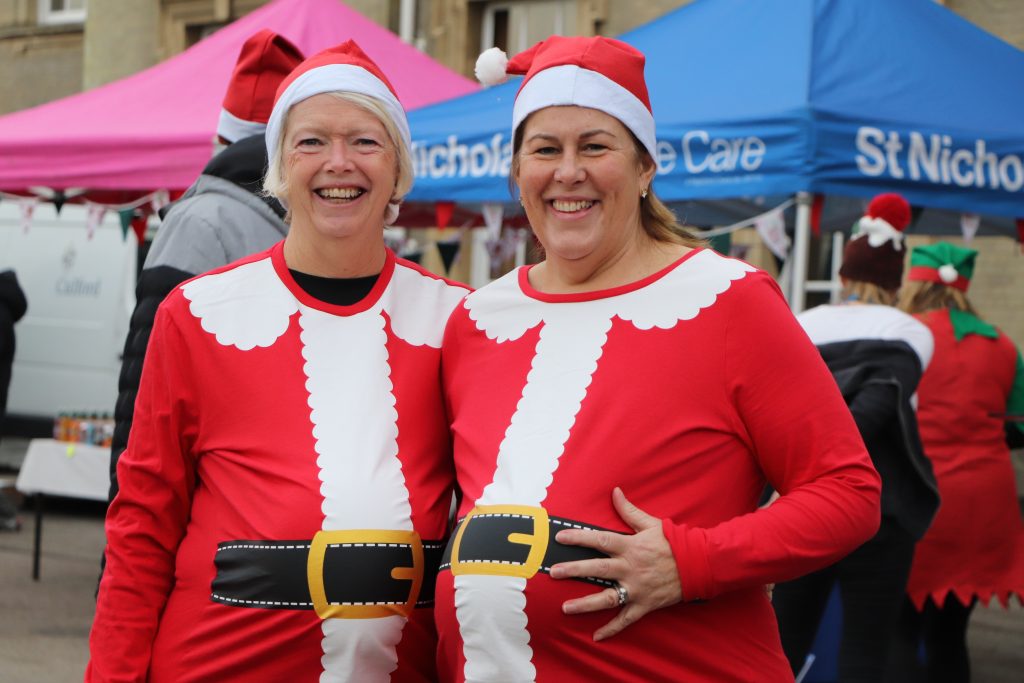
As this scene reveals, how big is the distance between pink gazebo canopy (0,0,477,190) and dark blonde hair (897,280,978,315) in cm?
332

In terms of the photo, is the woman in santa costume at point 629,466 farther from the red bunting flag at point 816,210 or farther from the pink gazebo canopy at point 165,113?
the pink gazebo canopy at point 165,113

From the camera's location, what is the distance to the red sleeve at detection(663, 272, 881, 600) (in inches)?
79.3

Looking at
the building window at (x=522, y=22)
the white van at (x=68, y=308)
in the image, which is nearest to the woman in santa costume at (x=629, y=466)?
the white van at (x=68, y=308)

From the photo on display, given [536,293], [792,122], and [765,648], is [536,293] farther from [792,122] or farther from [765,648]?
[792,122]

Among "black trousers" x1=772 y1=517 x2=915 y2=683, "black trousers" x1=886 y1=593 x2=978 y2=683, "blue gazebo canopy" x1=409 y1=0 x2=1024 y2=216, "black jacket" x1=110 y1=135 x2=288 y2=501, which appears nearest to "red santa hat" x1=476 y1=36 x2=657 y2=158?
"black jacket" x1=110 y1=135 x2=288 y2=501

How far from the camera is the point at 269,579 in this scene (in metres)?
2.20

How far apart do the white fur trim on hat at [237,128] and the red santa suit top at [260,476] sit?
1145mm

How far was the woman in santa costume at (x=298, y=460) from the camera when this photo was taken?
87.0 inches

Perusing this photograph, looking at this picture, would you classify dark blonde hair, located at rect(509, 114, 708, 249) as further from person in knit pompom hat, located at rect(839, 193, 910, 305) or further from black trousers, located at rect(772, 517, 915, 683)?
person in knit pompom hat, located at rect(839, 193, 910, 305)

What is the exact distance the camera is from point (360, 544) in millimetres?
2215

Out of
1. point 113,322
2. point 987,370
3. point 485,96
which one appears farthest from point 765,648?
point 113,322

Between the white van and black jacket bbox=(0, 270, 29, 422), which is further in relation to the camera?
the white van

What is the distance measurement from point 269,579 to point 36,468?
5817mm

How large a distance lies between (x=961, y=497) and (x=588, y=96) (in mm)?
3518
